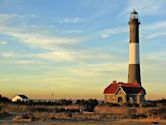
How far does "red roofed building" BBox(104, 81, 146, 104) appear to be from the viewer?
67.3m

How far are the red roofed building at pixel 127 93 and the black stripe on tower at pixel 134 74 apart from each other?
Result: 4.96ft

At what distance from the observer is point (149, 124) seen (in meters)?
35.8

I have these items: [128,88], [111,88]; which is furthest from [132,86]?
[111,88]

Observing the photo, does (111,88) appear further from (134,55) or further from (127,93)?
(134,55)

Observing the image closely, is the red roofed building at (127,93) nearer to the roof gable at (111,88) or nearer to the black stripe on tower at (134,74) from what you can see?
the roof gable at (111,88)

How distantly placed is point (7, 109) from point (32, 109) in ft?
10.2

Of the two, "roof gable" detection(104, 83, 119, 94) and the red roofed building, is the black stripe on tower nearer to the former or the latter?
the red roofed building

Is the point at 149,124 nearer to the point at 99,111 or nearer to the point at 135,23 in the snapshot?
the point at 99,111

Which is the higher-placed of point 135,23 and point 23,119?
point 135,23

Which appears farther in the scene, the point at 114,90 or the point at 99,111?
the point at 114,90

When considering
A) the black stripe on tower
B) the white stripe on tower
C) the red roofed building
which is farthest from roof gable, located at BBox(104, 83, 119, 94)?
the white stripe on tower

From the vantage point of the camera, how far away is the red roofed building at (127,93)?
67312 millimetres

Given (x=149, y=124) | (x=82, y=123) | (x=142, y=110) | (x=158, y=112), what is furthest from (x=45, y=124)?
(x=142, y=110)

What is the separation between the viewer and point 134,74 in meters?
69.4
